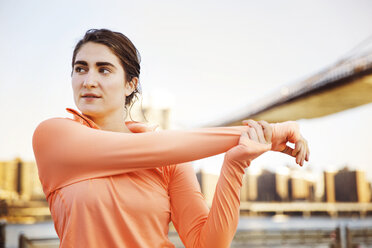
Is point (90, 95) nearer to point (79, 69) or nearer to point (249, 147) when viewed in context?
point (79, 69)

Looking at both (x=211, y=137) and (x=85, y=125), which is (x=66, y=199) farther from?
(x=211, y=137)

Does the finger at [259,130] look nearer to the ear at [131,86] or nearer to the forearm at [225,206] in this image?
the forearm at [225,206]

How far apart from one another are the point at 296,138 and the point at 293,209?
50.1 metres

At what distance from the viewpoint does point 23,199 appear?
3638 centimetres

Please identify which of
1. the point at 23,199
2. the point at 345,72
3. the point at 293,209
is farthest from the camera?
the point at 293,209

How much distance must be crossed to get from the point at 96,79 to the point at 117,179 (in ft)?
0.53

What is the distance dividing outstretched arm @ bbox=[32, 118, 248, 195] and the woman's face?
62mm

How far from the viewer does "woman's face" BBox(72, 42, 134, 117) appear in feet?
2.28

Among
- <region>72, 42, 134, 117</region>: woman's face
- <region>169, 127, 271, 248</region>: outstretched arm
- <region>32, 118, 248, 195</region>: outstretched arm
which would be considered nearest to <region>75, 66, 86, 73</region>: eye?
<region>72, 42, 134, 117</region>: woman's face

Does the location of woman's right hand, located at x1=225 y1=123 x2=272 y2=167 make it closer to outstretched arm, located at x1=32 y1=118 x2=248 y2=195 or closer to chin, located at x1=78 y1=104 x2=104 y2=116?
outstretched arm, located at x1=32 y1=118 x2=248 y2=195

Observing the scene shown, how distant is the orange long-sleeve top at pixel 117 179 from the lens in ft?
2.06

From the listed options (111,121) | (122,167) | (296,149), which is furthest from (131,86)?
(296,149)

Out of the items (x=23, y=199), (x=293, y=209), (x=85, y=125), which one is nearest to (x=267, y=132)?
(x=85, y=125)

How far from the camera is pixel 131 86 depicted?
781 mm
